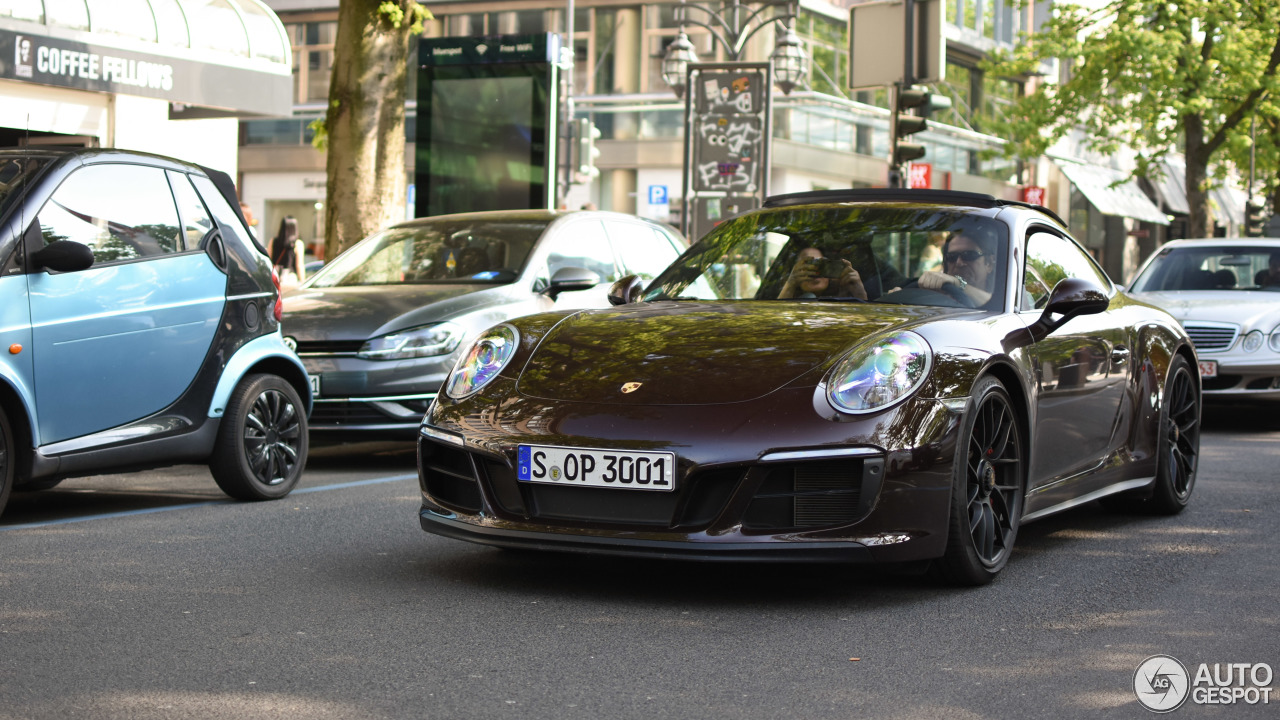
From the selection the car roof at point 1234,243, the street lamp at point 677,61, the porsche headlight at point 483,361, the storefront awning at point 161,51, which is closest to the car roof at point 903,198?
the porsche headlight at point 483,361

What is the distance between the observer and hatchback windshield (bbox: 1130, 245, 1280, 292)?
43.9 feet

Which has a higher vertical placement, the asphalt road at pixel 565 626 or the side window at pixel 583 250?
the side window at pixel 583 250

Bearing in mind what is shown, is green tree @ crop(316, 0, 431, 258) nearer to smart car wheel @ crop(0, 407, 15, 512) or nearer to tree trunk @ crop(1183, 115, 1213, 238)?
smart car wheel @ crop(0, 407, 15, 512)

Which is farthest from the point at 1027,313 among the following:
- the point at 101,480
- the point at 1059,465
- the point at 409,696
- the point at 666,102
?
the point at 666,102

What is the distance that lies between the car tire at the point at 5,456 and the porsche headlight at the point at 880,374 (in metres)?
3.31

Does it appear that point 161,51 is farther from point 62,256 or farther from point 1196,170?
point 1196,170

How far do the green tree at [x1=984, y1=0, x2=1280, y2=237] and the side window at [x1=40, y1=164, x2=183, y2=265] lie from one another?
1098 inches

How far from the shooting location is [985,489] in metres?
5.40

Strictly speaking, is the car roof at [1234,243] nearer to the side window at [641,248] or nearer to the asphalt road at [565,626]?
the side window at [641,248]

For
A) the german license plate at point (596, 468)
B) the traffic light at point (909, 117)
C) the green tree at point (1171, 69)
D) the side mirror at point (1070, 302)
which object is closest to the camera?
the german license plate at point (596, 468)

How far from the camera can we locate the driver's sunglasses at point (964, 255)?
19.8 ft

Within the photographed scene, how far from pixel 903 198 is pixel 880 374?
1701mm

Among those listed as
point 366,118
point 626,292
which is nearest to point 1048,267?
point 626,292

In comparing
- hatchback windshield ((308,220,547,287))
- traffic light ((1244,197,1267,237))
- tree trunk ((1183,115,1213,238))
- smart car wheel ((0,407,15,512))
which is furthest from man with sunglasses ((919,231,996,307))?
tree trunk ((1183,115,1213,238))
